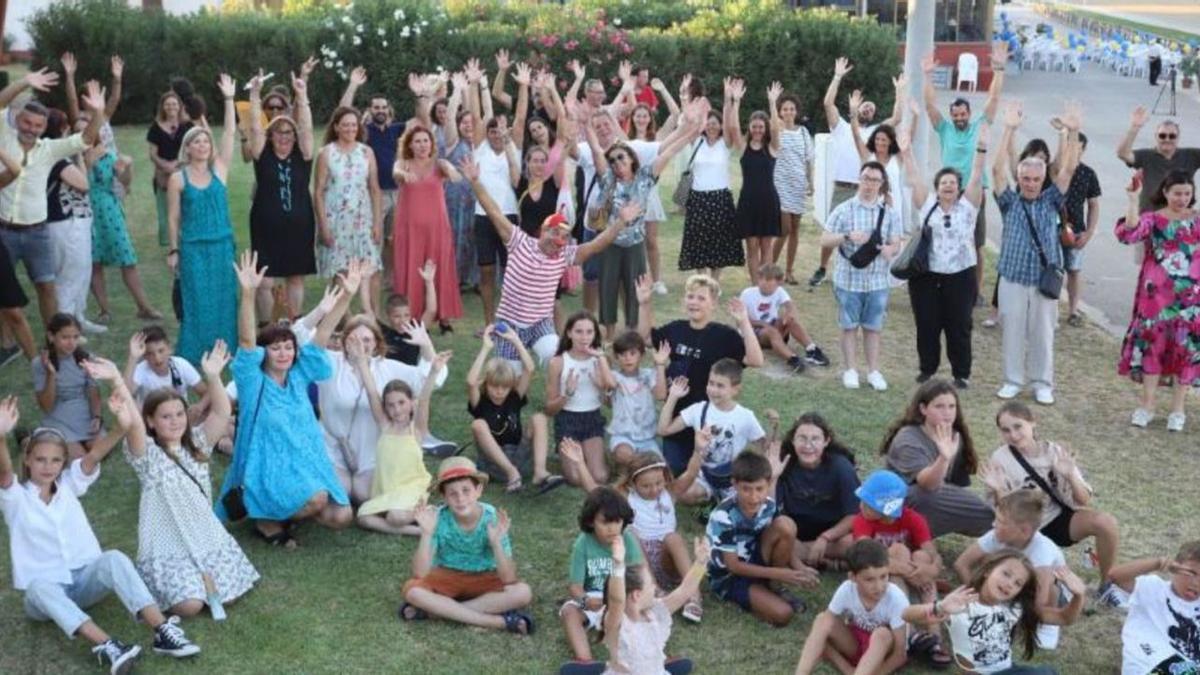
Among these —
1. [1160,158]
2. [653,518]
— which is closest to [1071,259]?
[1160,158]

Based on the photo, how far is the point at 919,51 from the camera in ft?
46.0

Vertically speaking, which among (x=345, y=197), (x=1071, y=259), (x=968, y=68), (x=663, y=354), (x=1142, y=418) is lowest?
(x=968, y=68)

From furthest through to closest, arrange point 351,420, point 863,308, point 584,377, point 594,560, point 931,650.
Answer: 1. point 863,308
2. point 584,377
3. point 351,420
4. point 594,560
5. point 931,650

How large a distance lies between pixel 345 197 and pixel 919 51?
6.37 metres

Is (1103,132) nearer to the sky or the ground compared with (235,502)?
nearer to the ground

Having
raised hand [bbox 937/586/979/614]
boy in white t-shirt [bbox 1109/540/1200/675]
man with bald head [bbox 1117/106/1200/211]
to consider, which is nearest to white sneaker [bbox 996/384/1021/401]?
man with bald head [bbox 1117/106/1200/211]

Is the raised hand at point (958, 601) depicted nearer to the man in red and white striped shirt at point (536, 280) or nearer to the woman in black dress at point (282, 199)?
the man in red and white striped shirt at point (536, 280)

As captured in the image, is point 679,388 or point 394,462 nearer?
point 394,462

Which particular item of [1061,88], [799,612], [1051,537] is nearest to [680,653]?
[799,612]

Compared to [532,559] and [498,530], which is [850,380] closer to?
[532,559]

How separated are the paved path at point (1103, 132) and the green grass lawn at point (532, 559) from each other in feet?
7.47

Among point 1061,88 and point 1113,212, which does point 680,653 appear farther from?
point 1061,88

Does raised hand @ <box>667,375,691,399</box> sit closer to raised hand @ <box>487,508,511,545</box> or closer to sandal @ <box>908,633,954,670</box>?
raised hand @ <box>487,508,511,545</box>

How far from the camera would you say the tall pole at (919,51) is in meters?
13.9
